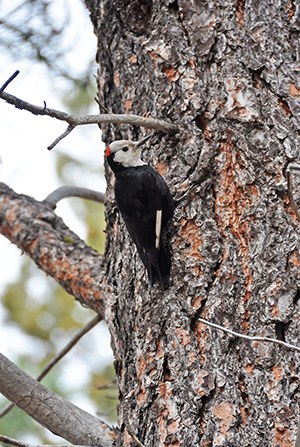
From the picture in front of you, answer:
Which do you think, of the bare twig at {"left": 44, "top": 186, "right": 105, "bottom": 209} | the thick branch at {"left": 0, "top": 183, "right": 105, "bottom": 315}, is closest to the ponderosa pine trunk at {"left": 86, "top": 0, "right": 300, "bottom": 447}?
the thick branch at {"left": 0, "top": 183, "right": 105, "bottom": 315}

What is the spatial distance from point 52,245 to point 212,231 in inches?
41.9

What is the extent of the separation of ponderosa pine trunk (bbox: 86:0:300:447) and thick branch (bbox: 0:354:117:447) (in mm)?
135

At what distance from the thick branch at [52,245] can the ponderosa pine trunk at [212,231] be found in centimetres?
36

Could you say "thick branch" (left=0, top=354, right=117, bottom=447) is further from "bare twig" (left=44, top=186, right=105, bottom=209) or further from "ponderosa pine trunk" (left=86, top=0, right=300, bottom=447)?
"bare twig" (left=44, top=186, right=105, bottom=209)

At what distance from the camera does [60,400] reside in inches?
84.4

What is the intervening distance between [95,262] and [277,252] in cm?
106

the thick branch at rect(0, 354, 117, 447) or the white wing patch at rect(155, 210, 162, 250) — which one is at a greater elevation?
the white wing patch at rect(155, 210, 162, 250)

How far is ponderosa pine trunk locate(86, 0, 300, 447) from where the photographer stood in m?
1.97

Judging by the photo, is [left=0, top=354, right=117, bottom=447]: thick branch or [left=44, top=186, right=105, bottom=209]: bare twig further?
[left=44, top=186, right=105, bottom=209]: bare twig

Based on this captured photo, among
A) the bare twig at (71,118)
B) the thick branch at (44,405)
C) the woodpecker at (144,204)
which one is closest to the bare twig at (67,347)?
the woodpecker at (144,204)

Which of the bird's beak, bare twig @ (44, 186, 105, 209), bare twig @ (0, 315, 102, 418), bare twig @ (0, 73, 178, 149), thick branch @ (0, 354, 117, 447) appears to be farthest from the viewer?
bare twig @ (44, 186, 105, 209)

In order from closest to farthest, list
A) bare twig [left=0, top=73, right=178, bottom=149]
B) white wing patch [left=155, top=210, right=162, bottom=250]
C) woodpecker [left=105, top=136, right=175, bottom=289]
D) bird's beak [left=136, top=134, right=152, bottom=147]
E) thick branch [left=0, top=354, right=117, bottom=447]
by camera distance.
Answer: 1. bare twig [left=0, top=73, right=178, bottom=149]
2. thick branch [left=0, top=354, right=117, bottom=447]
3. woodpecker [left=105, top=136, right=175, bottom=289]
4. white wing patch [left=155, top=210, right=162, bottom=250]
5. bird's beak [left=136, top=134, right=152, bottom=147]

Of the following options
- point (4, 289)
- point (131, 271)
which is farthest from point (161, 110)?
point (4, 289)

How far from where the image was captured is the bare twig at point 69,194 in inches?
132
